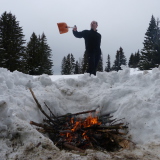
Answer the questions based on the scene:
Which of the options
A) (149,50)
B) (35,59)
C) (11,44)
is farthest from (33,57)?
(149,50)

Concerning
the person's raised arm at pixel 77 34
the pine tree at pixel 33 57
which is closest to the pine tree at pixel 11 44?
the pine tree at pixel 33 57

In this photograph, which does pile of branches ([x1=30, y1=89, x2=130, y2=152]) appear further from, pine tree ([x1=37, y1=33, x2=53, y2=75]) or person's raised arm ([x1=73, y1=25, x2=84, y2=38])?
pine tree ([x1=37, y1=33, x2=53, y2=75])

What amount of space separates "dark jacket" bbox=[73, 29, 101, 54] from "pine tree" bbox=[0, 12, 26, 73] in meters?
17.3

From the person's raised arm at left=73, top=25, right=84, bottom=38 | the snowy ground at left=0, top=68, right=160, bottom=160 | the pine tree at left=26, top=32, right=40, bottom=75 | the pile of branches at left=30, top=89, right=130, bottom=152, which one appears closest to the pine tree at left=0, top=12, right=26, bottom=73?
the pine tree at left=26, top=32, right=40, bottom=75

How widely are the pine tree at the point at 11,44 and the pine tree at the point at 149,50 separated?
17.8 meters

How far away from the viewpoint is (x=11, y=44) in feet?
77.1

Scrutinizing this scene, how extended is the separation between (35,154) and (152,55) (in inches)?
1149

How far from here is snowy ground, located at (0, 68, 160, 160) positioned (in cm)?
244

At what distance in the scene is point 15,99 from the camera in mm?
3814

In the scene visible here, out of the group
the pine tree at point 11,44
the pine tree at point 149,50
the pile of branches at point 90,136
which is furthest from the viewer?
the pine tree at point 149,50

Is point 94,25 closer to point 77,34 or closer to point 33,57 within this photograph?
point 77,34

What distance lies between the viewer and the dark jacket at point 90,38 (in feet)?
23.3

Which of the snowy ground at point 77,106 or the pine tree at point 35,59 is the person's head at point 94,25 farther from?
the pine tree at point 35,59

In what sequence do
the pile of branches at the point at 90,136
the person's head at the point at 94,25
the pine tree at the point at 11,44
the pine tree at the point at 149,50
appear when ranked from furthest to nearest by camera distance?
1. the pine tree at the point at 149,50
2. the pine tree at the point at 11,44
3. the person's head at the point at 94,25
4. the pile of branches at the point at 90,136
